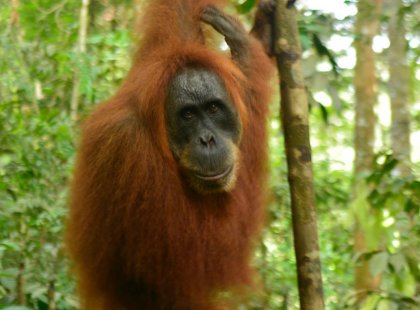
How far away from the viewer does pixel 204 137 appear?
2770mm

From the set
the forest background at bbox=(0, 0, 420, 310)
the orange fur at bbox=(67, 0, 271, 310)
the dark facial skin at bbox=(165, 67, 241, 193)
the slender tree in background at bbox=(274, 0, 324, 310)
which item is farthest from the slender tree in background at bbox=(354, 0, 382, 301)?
the dark facial skin at bbox=(165, 67, 241, 193)

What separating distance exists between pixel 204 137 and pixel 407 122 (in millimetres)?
2415

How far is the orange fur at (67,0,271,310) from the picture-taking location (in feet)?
9.21

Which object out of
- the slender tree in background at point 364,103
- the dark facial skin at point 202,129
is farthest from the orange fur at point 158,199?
the slender tree in background at point 364,103

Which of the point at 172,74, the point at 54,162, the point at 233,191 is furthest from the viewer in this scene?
the point at 54,162

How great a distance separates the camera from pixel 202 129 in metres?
2.80

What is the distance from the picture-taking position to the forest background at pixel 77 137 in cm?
313

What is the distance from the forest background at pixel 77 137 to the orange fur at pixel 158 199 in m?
0.31

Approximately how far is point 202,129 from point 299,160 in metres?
0.46

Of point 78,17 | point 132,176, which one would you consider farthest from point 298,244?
point 78,17

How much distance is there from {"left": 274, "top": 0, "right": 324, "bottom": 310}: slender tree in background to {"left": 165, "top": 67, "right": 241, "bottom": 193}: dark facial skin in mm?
292

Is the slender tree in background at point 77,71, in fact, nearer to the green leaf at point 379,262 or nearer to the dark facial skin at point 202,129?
the dark facial skin at point 202,129

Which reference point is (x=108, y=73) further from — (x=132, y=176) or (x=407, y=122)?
(x=407, y=122)

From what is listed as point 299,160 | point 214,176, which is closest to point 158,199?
point 214,176
